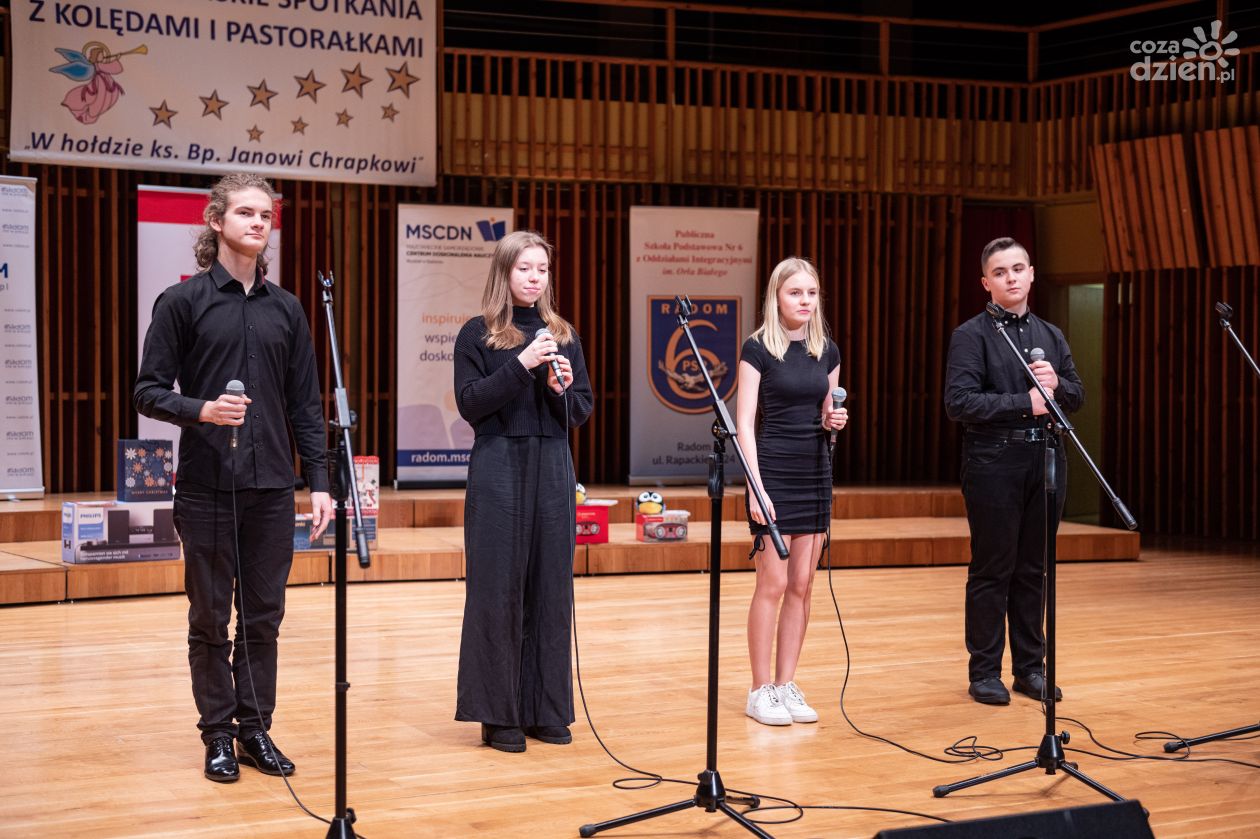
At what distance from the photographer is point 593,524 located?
7637mm

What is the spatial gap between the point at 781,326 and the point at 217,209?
166 centimetres

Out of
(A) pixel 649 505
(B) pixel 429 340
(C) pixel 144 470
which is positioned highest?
(B) pixel 429 340

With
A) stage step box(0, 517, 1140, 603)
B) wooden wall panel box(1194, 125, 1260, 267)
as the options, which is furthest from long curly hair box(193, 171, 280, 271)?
wooden wall panel box(1194, 125, 1260, 267)

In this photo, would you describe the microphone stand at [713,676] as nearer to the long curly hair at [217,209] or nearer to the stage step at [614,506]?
the long curly hair at [217,209]

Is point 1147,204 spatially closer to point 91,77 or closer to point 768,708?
point 768,708

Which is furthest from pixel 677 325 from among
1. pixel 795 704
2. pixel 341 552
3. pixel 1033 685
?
pixel 341 552

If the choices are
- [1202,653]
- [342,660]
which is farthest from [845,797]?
[1202,653]

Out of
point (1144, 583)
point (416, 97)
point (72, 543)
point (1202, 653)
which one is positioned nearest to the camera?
point (1202, 653)

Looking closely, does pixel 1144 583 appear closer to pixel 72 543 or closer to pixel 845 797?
pixel 845 797

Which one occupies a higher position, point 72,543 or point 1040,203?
point 1040,203

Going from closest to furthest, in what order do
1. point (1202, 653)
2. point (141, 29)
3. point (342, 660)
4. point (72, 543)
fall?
point (342, 660) → point (1202, 653) → point (72, 543) → point (141, 29)

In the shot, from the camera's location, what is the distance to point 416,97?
9039mm

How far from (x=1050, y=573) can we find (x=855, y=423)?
23.1 ft

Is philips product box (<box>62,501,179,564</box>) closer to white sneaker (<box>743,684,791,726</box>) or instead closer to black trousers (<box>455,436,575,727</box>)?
black trousers (<box>455,436,575,727</box>)
